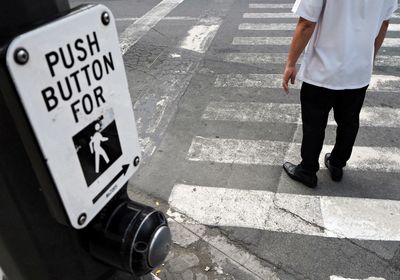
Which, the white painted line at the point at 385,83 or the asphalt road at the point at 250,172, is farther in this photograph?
the white painted line at the point at 385,83

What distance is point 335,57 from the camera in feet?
9.70

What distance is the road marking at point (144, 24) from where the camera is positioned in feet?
24.2

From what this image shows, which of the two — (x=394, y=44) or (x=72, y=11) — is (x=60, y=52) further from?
(x=394, y=44)

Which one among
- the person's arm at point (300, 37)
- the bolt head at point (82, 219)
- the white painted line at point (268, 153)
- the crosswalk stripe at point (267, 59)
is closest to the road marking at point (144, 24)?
the crosswalk stripe at point (267, 59)

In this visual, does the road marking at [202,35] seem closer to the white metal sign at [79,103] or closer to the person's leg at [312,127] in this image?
the person's leg at [312,127]

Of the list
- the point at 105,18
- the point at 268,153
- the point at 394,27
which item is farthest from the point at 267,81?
the point at 105,18

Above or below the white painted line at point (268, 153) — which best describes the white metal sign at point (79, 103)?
above

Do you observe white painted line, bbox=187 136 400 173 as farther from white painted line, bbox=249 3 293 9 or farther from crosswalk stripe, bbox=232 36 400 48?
white painted line, bbox=249 3 293 9

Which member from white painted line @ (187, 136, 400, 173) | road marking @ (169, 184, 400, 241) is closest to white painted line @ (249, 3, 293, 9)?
white painted line @ (187, 136, 400, 173)

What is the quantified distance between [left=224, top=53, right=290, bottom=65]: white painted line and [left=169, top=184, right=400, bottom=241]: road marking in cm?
316

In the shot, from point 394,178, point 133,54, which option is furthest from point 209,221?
point 133,54

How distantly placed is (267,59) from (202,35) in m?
1.63

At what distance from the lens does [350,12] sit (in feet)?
9.09

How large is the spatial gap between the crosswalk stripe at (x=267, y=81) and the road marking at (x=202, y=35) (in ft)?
3.96
